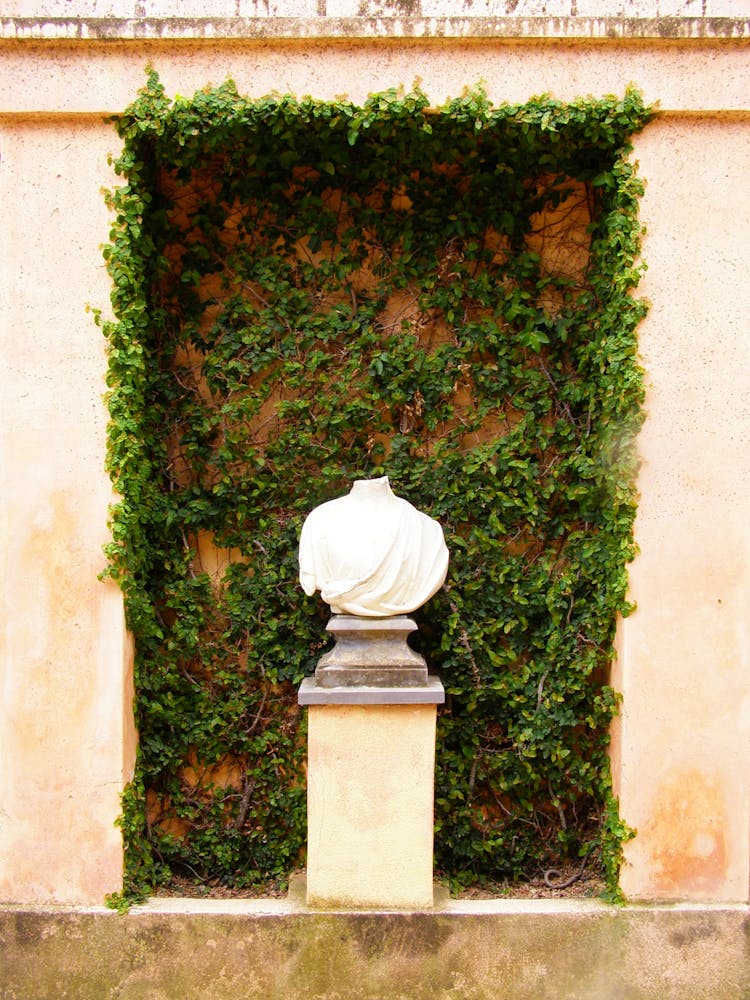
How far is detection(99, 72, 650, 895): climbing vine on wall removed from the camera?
433 centimetres

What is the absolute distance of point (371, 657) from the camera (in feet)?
12.6

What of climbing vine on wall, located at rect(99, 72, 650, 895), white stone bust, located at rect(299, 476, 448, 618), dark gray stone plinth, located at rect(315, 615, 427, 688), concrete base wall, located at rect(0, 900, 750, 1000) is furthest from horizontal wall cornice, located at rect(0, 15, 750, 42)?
concrete base wall, located at rect(0, 900, 750, 1000)

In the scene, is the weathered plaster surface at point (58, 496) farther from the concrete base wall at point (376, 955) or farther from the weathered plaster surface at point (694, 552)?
the weathered plaster surface at point (694, 552)

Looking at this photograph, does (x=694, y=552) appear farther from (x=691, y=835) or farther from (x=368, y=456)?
(x=368, y=456)

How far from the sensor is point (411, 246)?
4.48 metres

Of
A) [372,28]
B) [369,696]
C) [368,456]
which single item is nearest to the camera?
[369,696]

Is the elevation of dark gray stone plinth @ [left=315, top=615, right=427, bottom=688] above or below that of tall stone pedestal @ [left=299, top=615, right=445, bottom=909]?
above

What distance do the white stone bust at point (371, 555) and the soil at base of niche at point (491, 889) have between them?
145 centimetres

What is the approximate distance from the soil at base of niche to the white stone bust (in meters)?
1.45

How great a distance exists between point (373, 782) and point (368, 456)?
5.06 feet

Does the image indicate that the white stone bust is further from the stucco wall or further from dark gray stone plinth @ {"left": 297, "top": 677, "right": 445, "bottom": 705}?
the stucco wall

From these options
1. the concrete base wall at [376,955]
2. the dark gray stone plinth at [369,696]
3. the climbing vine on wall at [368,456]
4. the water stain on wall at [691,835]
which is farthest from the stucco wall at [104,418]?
the dark gray stone plinth at [369,696]

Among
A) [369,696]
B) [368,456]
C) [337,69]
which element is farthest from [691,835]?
[337,69]

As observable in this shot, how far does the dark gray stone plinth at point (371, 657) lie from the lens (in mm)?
3781
